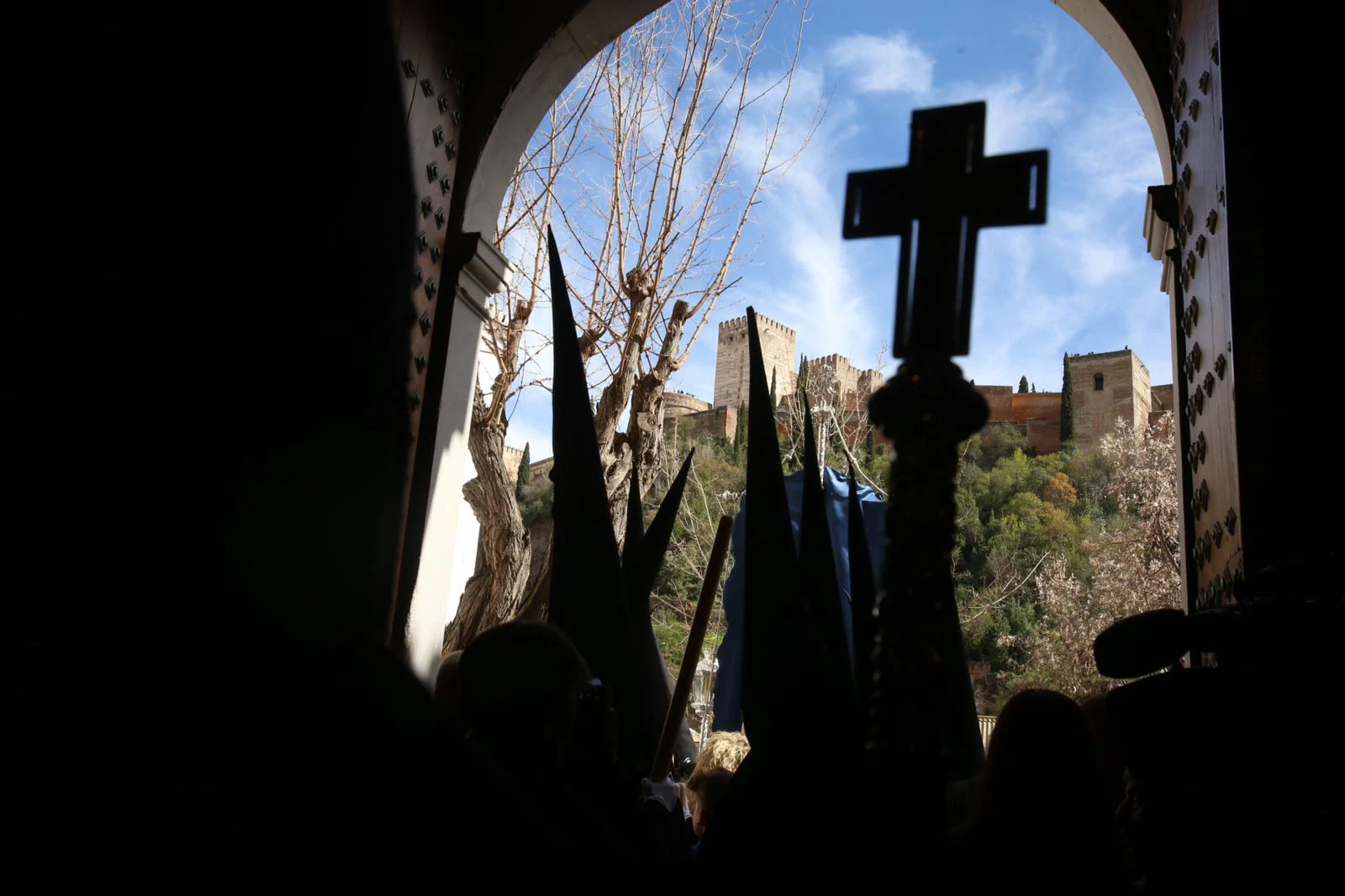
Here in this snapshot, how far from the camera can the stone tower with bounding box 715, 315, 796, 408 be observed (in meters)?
57.8

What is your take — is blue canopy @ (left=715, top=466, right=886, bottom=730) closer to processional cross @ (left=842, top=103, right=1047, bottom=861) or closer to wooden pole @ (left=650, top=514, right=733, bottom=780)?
wooden pole @ (left=650, top=514, right=733, bottom=780)

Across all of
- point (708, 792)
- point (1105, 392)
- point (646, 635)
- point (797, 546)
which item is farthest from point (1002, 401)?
point (646, 635)

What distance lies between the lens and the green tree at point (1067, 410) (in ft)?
169

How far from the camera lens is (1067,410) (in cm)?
5197

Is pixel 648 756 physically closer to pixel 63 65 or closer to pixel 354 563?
pixel 354 563

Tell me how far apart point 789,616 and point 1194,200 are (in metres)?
2.01

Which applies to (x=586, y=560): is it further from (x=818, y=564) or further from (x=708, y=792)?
(x=708, y=792)

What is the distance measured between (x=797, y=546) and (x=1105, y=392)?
5227 centimetres

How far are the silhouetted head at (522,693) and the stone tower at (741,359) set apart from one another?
53.7 metres

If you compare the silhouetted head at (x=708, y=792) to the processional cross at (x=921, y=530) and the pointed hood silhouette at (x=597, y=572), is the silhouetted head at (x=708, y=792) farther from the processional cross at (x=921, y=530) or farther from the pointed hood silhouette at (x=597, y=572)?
the processional cross at (x=921, y=530)

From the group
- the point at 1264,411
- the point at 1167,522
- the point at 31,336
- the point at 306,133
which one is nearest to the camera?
the point at 31,336

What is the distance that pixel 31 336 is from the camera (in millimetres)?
1849

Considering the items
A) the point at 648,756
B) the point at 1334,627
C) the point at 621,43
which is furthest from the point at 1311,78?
the point at 621,43

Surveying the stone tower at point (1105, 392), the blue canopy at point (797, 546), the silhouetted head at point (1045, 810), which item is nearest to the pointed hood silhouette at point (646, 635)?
the silhouetted head at point (1045, 810)
